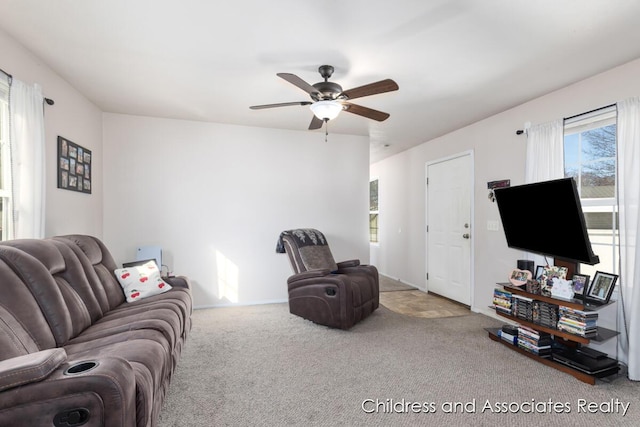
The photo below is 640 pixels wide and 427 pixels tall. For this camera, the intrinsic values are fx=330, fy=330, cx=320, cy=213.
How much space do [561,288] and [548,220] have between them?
21.4 inches

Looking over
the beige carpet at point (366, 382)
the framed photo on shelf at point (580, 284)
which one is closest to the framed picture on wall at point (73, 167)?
the beige carpet at point (366, 382)

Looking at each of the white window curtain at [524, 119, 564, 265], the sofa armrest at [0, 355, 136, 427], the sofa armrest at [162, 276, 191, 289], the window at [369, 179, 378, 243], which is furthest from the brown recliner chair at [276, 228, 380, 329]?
the window at [369, 179, 378, 243]

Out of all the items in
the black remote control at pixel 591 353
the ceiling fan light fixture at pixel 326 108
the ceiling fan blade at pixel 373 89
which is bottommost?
the black remote control at pixel 591 353

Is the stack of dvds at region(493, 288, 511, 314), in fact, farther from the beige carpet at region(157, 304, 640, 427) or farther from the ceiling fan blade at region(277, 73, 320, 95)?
the ceiling fan blade at region(277, 73, 320, 95)

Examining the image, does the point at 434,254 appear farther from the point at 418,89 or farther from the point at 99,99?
the point at 99,99

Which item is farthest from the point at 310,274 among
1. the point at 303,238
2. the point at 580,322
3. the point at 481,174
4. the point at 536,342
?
the point at 481,174

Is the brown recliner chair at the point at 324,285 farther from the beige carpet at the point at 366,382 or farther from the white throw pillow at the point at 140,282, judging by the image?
the white throw pillow at the point at 140,282

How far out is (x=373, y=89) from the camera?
2.39 metres

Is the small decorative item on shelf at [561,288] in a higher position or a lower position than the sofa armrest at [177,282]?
higher

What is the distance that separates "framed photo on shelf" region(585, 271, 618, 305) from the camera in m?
2.42

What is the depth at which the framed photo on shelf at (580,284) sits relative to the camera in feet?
8.35

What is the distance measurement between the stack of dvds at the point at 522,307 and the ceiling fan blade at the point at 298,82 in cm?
247

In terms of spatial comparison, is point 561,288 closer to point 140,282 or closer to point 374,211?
point 140,282

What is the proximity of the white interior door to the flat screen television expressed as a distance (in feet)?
3.98
